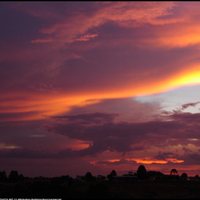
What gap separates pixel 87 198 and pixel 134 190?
47.5m

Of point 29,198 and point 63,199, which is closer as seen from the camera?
point 63,199

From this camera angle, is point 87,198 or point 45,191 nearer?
point 87,198

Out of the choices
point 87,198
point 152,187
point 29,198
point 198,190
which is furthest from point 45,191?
point 198,190

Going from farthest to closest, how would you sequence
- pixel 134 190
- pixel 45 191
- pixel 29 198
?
pixel 134 190 → pixel 45 191 → pixel 29 198

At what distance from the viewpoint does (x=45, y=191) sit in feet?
470

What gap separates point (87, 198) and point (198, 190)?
70485 mm

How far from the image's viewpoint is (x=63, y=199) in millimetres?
112812

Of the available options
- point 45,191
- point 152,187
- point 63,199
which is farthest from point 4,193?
point 152,187

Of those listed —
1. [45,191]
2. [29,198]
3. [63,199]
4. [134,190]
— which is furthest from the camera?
[134,190]

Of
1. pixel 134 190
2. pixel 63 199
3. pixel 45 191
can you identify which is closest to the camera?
pixel 63 199

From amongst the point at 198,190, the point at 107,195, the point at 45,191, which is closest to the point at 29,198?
the point at 45,191

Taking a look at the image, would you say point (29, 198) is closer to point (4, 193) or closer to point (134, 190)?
point (4, 193)

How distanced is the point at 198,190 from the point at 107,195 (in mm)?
62222

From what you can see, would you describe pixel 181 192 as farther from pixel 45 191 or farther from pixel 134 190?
pixel 45 191
